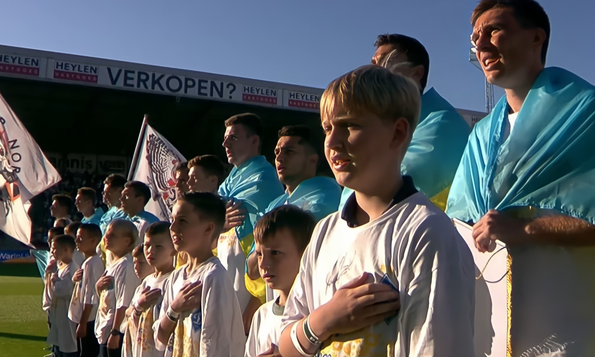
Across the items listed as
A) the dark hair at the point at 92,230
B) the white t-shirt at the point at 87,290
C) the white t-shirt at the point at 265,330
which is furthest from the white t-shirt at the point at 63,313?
the white t-shirt at the point at 265,330

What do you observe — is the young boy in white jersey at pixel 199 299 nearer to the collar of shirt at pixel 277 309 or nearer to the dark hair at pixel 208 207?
the dark hair at pixel 208 207

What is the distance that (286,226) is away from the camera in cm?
236

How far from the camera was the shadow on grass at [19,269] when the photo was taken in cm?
1579

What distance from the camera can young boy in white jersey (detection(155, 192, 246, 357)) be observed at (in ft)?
8.73

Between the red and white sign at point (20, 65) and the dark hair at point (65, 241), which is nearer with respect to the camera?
the dark hair at point (65, 241)

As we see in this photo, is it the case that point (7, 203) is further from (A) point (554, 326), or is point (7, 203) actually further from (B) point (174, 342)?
(A) point (554, 326)

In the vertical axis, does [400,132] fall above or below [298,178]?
below

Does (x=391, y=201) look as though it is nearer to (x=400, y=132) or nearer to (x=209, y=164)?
(x=400, y=132)

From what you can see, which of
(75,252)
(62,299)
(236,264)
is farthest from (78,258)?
(236,264)

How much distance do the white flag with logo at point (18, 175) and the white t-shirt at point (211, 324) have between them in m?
3.99

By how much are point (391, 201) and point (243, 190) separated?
257 centimetres

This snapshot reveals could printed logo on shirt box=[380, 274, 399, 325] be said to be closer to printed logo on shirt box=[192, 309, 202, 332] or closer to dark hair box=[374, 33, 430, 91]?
dark hair box=[374, 33, 430, 91]

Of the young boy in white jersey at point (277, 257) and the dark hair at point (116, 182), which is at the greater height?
the dark hair at point (116, 182)

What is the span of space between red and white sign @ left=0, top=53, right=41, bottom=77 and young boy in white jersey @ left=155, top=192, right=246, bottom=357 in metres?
13.5
